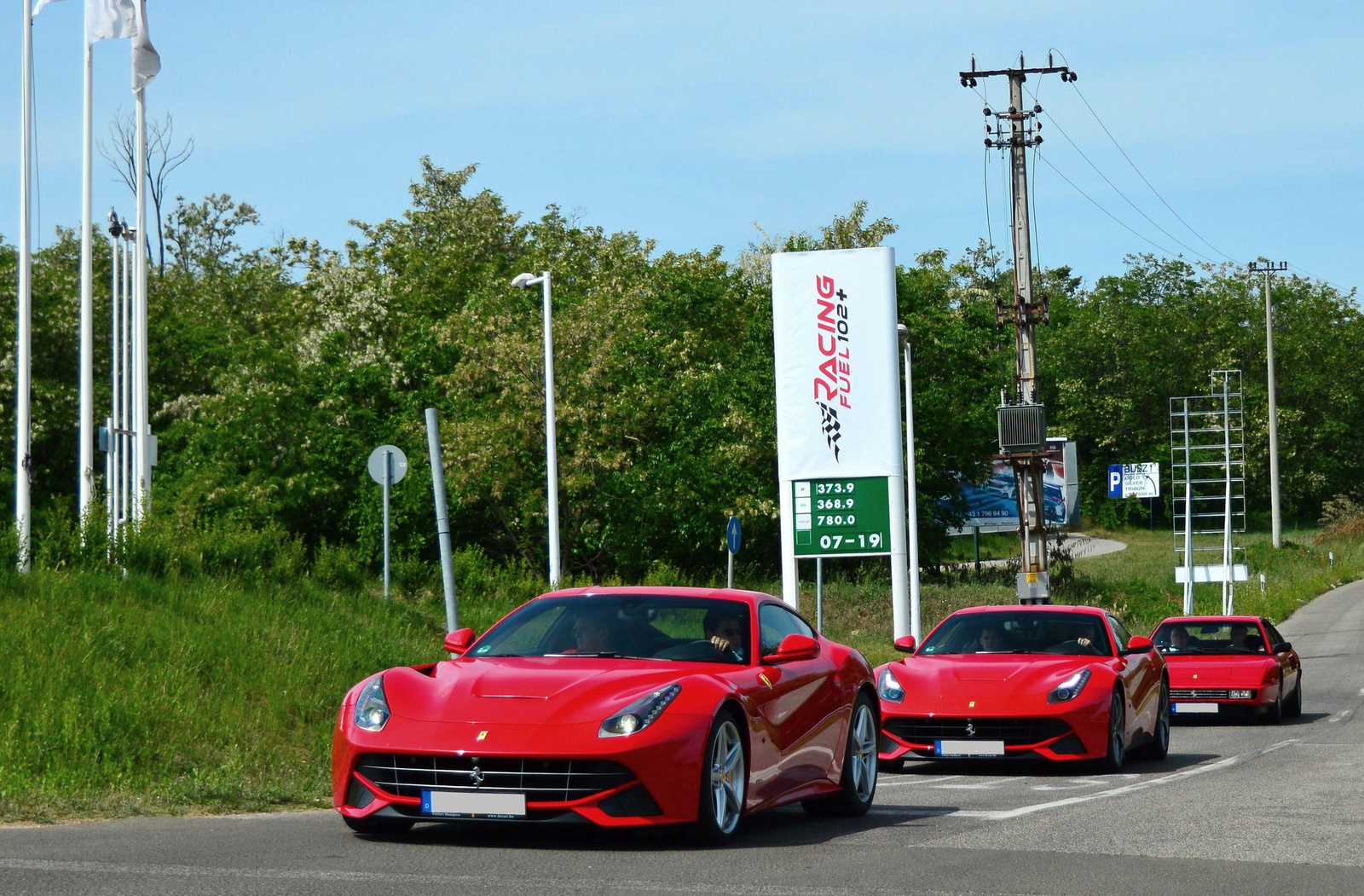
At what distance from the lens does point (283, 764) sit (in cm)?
1309

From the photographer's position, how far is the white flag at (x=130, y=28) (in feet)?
91.8

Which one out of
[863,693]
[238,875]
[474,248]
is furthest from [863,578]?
[238,875]

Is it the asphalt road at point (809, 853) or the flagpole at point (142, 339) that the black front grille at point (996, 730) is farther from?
the flagpole at point (142, 339)

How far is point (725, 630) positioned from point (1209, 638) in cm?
1579

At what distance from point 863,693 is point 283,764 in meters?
5.07

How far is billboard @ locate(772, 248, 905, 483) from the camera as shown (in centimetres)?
2983

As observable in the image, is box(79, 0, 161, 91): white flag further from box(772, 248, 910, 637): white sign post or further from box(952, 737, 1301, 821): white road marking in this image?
box(952, 737, 1301, 821): white road marking

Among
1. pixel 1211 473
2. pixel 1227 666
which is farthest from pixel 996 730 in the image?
pixel 1211 473

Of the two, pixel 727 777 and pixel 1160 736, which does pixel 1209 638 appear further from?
pixel 727 777

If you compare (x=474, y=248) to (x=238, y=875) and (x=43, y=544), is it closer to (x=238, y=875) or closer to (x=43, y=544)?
(x=43, y=544)

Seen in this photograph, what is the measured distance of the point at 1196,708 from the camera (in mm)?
22109

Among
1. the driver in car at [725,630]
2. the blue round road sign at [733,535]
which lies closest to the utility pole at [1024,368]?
the blue round road sign at [733,535]

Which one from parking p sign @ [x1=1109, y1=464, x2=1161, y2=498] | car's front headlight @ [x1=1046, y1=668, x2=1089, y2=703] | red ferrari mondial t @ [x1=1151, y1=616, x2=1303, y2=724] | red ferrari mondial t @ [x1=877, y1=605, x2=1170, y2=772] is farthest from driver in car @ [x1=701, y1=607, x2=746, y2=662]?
parking p sign @ [x1=1109, y1=464, x2=1161, y2=498]

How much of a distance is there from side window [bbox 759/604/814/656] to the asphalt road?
1007mm
